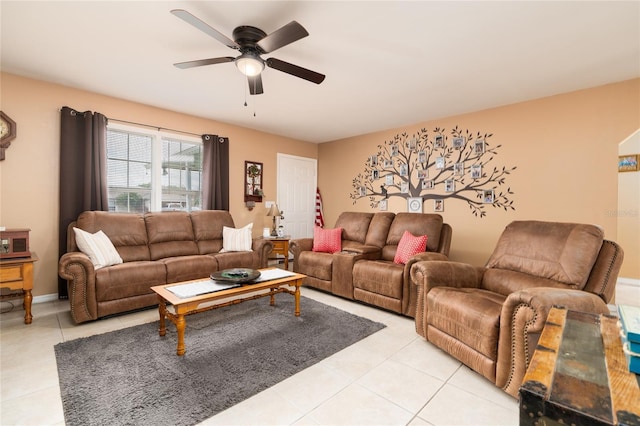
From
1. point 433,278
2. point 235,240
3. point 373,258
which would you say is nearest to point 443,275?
point 433,278

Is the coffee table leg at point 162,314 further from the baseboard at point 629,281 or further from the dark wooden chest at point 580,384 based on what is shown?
the baseboard at point 629,281

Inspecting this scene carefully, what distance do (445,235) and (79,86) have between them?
4.74m

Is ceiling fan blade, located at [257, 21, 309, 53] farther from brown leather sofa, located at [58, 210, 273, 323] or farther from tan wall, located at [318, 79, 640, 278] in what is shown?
brown leather sofa, located at [58, 210, 273, 323]

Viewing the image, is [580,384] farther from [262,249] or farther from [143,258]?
[143,258]

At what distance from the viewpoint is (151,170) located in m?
4.16

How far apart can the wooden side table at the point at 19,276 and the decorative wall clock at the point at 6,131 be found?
1217 millimetres

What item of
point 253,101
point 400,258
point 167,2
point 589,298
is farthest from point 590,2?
point 253,101

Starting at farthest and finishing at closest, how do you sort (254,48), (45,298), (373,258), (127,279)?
1. (373,258)
2. (45,298)
3. (127,279)
4. (254,48)

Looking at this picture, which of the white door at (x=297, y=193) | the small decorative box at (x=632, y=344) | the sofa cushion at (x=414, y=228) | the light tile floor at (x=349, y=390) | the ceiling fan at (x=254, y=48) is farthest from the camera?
the white door at (x=297, y=193)

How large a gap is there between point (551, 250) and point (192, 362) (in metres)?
2.89

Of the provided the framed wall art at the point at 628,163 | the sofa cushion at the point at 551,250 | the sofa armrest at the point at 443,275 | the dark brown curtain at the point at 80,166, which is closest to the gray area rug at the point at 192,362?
the sofa armrest at the point at 443,275

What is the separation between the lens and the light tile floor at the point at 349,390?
159cm

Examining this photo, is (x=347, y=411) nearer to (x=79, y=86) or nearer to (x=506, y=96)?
(x=506, y=96)

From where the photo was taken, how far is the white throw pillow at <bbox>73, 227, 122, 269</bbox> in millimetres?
2978
